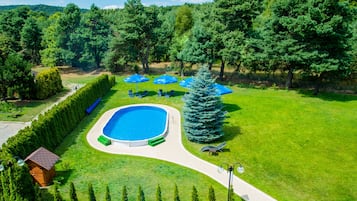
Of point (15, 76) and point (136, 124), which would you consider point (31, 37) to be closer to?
point (15, 76)

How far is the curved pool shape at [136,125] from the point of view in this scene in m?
20.4

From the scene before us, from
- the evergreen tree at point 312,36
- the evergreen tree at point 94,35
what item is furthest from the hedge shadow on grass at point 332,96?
the evergreen tree at point 94,35

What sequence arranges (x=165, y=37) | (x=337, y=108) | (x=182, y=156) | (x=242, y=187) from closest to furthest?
(x=242, y=187) < (x=182, y=156) < (x=337, y=108) < (x=165, y=37)

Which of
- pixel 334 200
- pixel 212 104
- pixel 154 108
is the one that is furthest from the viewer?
pixel 154 108

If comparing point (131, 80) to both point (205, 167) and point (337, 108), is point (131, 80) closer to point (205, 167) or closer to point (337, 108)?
point (205, 167)

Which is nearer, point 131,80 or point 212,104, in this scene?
point 212,104

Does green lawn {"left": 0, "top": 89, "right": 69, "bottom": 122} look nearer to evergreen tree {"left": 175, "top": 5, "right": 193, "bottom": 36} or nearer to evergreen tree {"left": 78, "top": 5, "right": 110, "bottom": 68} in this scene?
evergreen tree {"left": 78, "top": 5, "right": 110, "bottom": 68}

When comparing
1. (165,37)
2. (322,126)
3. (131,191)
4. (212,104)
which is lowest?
(131,191)

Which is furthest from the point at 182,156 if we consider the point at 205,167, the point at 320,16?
the point at 320,16

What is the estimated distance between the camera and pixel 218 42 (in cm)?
3322

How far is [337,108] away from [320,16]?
27.5ft

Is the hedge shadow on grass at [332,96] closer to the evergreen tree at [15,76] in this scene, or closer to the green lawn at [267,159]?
the green lawn at [267,159]

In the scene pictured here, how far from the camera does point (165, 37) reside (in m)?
41.1

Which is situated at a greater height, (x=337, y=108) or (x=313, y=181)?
(x=337, y=108)
